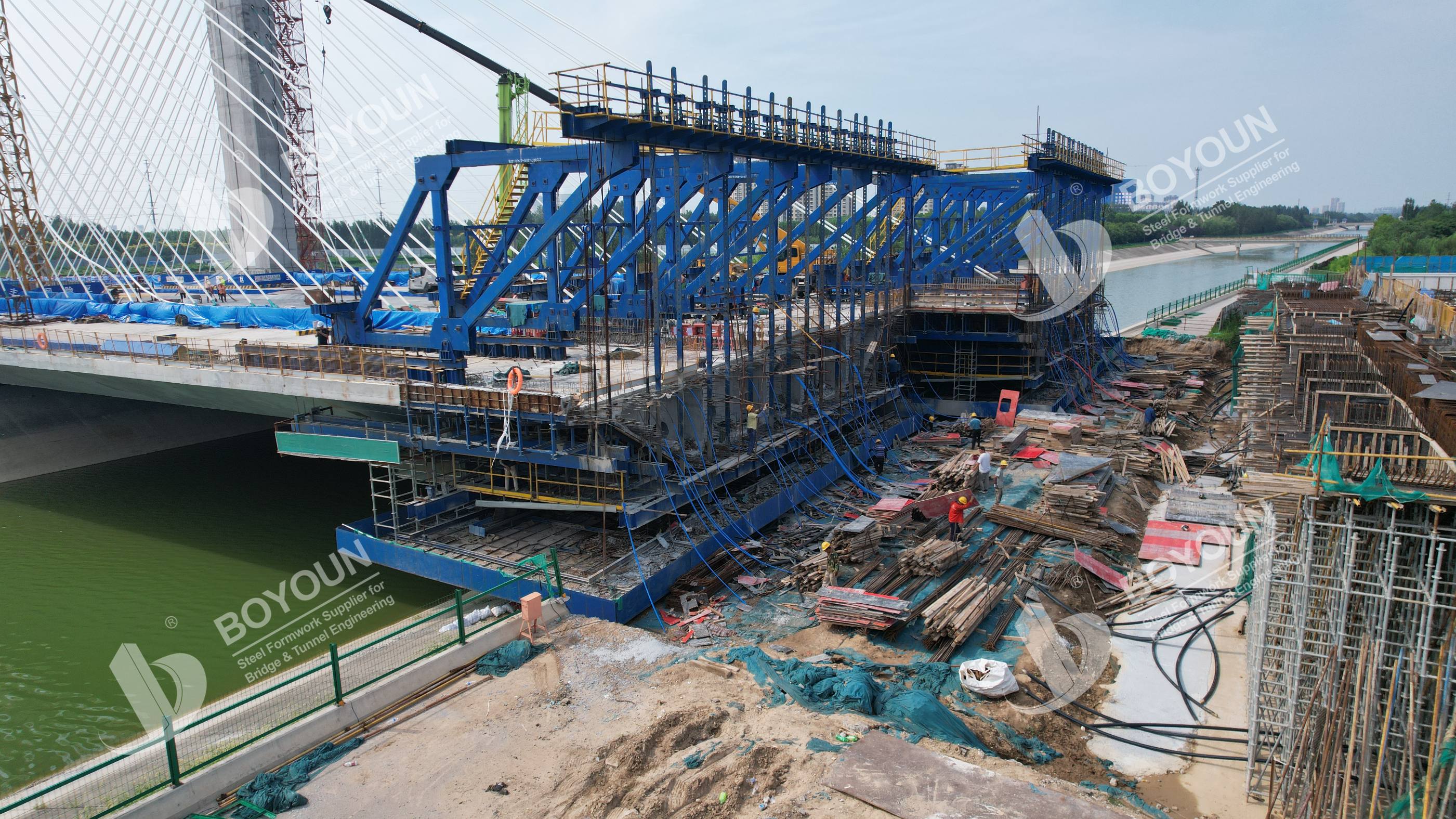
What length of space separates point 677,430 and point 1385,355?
496 inches

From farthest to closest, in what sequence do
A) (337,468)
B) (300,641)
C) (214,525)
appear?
1. (337,468)
2. (214,525)
3. (300,641)

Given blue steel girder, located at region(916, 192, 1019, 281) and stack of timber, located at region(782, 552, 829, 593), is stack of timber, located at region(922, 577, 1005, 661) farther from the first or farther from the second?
blue steel girder, located at region(916, 192, 1019, 281)

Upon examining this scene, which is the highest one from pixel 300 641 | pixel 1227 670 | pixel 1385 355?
pixel 1385 355

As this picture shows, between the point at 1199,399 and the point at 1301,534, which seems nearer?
the point at 1301,534

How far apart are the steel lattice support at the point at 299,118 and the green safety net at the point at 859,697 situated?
99.9 ft

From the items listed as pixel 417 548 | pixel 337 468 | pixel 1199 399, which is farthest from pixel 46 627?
pixel 1199 399

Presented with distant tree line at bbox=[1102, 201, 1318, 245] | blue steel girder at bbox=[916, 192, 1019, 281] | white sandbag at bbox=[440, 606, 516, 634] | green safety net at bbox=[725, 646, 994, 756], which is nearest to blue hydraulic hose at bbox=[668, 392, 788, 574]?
green safety net at bbox=[725, 646, 994, 756]

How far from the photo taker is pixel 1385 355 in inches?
510

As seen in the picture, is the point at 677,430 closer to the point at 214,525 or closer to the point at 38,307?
the point at 214,525

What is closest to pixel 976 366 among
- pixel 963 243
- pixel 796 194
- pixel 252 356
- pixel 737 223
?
pixel 963 243

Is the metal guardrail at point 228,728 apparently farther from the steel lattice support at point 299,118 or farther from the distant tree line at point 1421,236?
the distant tree line at point 1421,236

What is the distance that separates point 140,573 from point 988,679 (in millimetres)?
18322

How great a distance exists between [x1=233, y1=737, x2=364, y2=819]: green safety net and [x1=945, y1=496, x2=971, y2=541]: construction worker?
11.0 meters

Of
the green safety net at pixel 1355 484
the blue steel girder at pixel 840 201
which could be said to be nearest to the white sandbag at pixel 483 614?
the green safety net at pixel 1355 484
